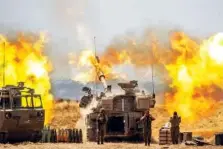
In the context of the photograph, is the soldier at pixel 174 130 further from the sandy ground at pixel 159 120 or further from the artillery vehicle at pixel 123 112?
the sandy ground at pixel 159 120

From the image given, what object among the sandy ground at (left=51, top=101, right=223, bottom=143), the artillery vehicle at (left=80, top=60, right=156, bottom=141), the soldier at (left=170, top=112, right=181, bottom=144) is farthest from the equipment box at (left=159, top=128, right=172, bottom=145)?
the sandy ground at (left=51, top=101, right=223, bottom=143)

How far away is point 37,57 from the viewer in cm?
5181

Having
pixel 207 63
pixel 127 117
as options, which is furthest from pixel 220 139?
pixel 207 63

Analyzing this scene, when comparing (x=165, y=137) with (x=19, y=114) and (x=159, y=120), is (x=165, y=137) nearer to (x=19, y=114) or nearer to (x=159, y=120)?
(x=19, y=114)

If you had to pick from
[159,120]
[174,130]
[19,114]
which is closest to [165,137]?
[174,130]

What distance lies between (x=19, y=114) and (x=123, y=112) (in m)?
7.78

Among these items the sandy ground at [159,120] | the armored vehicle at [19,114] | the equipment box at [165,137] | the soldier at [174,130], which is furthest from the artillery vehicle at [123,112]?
the sandy ground at [159,120]

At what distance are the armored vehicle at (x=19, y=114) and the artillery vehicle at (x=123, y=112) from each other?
5365mm

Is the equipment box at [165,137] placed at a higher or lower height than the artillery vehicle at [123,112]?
lower

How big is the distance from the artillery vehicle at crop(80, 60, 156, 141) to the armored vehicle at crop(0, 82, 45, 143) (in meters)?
5.37

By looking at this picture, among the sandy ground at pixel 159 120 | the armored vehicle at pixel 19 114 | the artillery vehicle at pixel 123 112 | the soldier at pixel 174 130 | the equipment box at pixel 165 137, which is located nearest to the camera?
the armored vehicle at pixel 19 114

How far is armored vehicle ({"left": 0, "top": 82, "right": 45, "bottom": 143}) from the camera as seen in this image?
35062 millimetres

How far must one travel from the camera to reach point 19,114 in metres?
35.2

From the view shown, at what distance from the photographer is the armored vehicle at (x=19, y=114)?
3506cm
